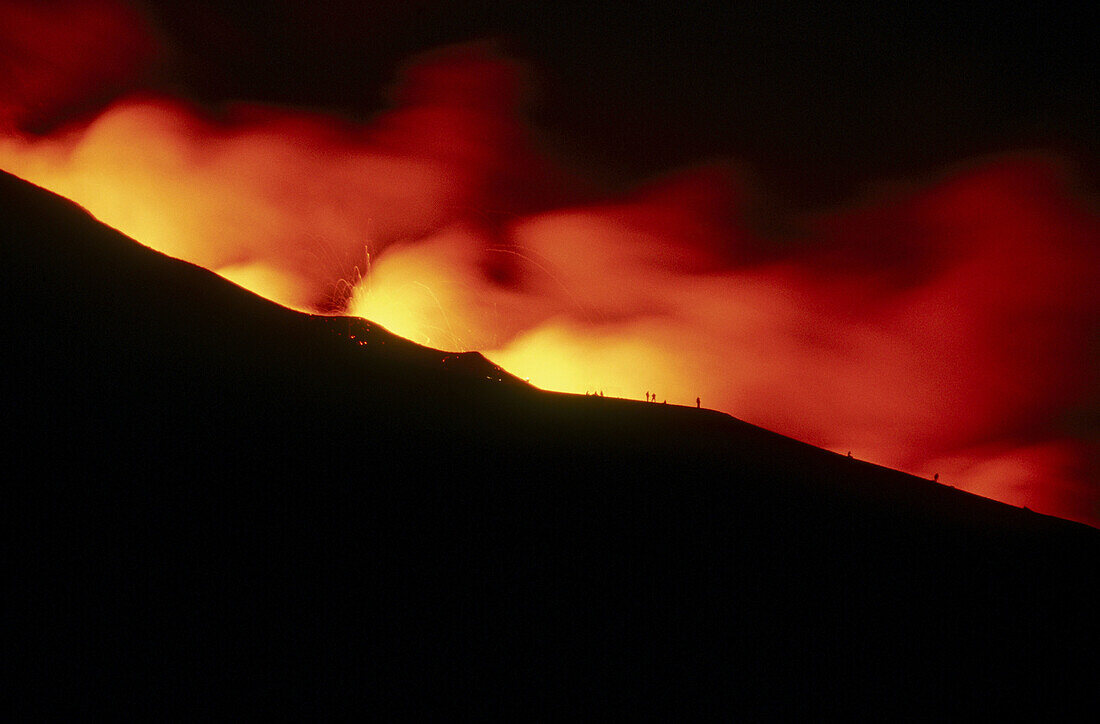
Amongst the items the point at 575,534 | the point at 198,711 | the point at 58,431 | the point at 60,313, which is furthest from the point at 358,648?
the point at 60,313

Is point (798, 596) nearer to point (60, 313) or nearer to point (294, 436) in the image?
point (294, 436)

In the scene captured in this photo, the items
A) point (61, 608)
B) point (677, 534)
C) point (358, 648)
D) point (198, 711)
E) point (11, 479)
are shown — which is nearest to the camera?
point (198, 711)

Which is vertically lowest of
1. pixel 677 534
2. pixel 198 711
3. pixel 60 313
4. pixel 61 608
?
pixel 198 711

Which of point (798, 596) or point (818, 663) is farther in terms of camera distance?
point (798, 596)

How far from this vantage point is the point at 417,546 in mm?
3934

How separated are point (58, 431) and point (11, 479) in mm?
500

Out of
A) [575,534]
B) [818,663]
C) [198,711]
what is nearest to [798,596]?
[818,663]

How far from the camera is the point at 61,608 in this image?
2967 mm

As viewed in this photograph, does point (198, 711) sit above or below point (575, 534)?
below

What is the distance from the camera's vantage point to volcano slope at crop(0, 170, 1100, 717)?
3.10 metres

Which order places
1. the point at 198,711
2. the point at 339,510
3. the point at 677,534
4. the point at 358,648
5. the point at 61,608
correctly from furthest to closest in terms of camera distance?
the point at 677,534
the point at 339,510
the point at 358,648
the point at 61,608
the point at 198,711

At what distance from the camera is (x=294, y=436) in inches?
181

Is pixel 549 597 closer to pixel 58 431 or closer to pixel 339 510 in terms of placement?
pixel 339 510

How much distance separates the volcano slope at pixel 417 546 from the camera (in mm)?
3104
